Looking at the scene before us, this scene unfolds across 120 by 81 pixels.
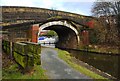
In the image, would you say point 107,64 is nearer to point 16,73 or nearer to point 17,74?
point 16,73

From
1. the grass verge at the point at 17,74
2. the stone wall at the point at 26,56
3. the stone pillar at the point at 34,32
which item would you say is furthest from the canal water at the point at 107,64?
the stone pillar at the point at 34,32

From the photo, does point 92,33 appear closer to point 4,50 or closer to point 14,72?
point 4,50

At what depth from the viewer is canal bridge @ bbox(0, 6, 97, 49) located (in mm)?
35969

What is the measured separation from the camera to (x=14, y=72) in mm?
12086

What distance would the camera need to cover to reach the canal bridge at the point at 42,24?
3597cm

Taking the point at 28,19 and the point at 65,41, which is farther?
the point at 65,41

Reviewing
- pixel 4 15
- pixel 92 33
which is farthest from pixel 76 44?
pixel 4 15

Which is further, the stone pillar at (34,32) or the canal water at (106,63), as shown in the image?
the stone pillar at (34,32)

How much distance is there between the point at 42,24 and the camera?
37844 millimetres

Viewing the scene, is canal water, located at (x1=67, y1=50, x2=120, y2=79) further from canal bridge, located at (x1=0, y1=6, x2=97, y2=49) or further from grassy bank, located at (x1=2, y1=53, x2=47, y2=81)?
canal bridge, located at (x1=0, y1=6, x2=97, y2=49)

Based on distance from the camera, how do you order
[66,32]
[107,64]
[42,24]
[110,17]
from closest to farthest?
1. [107,64]
2. [42,24]
3. [110,17]
4. [66,32]

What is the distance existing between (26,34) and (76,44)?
362 inches

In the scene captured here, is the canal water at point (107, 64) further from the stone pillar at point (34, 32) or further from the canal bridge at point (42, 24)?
the canal bridge at point (42, 24)

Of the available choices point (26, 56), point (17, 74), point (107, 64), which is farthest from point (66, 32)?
point (17, 74)
